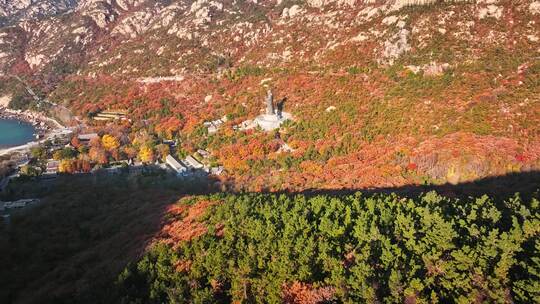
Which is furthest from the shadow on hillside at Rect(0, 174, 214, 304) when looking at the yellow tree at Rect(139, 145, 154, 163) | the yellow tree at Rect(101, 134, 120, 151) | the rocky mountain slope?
the yellow tree at Rect(101, 134, 120, 151)

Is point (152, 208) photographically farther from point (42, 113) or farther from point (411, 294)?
point (42, 113)

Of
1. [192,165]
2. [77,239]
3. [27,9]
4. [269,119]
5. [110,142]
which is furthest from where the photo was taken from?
[27,9]

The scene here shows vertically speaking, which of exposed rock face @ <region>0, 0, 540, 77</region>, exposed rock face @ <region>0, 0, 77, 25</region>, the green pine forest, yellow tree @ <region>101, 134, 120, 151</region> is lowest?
the green pine forest

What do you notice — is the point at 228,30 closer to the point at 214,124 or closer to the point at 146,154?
the point at 214,124

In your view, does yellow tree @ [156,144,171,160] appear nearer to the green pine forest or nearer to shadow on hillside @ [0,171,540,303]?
shadow on hillside @ [0,171,540,303]

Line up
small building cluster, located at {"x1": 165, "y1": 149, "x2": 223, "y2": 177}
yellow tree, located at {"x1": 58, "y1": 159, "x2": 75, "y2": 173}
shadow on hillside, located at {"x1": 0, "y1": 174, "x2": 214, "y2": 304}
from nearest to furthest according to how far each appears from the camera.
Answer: shadow on hillside, located at {"x1": 0, "y1": 174, "x2": 214, "y2": 304}
small building cluster, located at {"x1": 165, "y1": 149, "x2": 223, "y2": 177}
yellow tree, located at {"x1": 58, "y1": 159, "x2": 75, "y2": 173}

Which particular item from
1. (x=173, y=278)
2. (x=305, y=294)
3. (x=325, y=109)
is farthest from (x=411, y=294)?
(x=325, y=109)

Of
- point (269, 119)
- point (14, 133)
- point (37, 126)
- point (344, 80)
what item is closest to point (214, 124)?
point (269, 119)
